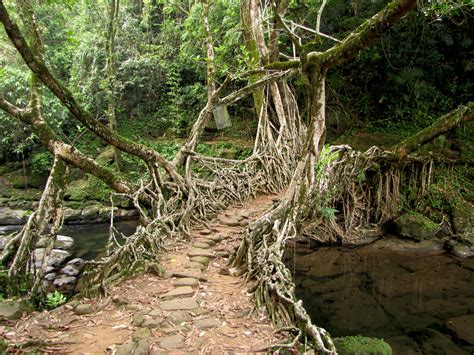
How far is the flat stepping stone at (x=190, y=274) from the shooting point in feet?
12.4

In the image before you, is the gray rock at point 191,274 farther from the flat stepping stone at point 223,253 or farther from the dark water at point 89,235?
the dark water at point 89,235

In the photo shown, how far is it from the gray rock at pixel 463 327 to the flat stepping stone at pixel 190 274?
3.03 m

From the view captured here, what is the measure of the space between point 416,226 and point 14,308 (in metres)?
6.40

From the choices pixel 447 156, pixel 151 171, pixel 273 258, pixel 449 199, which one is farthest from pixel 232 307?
pixel 447 156

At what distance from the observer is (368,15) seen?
893 cm

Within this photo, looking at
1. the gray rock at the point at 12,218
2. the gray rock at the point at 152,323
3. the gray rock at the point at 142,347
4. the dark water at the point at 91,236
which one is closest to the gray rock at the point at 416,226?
the gray rock at the point at 152,323

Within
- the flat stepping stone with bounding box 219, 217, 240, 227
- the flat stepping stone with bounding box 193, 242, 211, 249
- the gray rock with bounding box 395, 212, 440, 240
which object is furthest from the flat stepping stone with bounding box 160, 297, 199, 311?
the gray rock with bounding box 395, 212, 440, 240

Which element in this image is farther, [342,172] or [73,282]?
[342,172]

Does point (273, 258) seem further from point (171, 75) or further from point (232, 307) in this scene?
point (171, 75)

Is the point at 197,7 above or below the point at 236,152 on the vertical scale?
above

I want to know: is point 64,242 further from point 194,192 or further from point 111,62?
point 111,62

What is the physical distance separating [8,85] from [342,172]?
380 inches

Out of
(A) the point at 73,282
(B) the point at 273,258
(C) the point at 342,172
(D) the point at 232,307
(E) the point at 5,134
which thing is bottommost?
(A) the point at 73,282

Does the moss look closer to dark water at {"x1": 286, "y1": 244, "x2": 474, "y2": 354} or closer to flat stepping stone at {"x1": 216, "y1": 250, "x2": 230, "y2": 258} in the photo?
dark water at {"x1": 286, "y1": 244, "x2": 474, "y2": 354}
